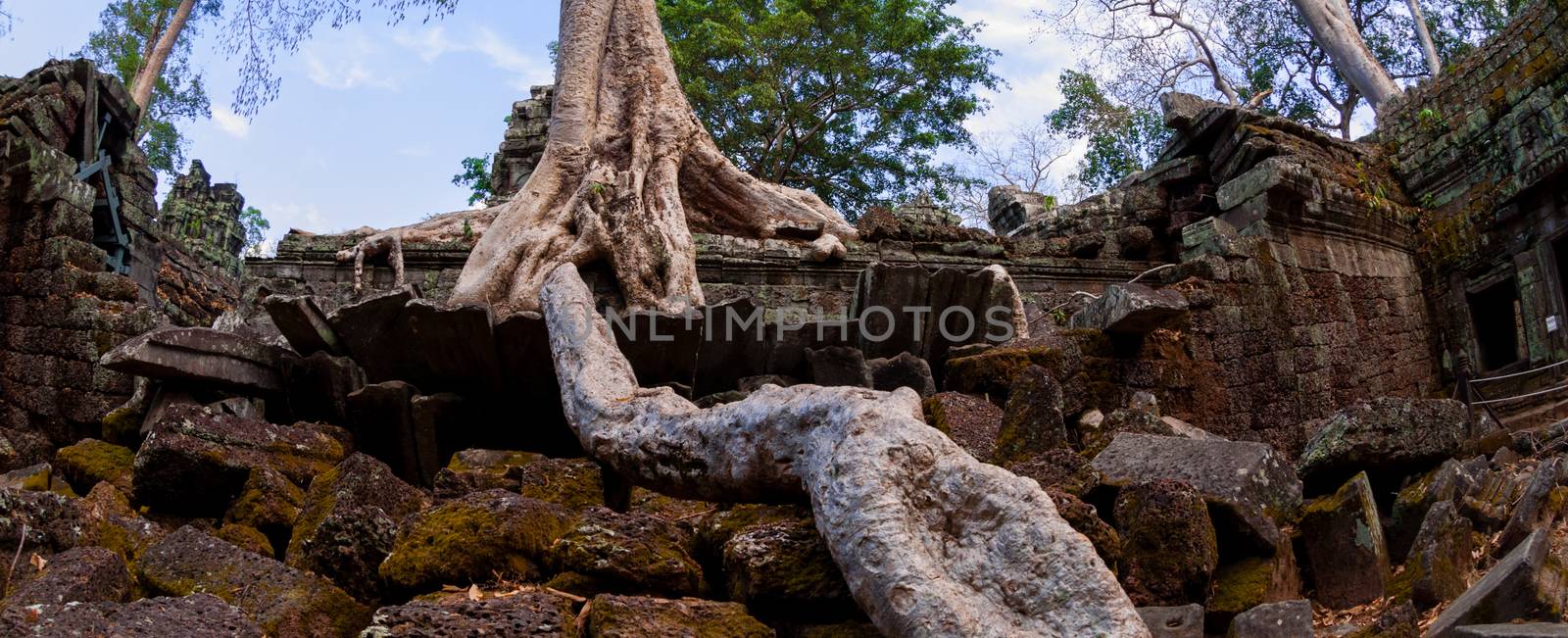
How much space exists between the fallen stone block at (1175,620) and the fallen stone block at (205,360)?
3.12m

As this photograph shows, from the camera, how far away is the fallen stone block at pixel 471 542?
2.31 m

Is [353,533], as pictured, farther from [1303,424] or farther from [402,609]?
[1303,424]

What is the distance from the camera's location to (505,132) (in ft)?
36.8

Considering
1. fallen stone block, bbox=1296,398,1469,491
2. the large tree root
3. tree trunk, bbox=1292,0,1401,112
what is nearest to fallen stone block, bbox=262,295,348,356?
the large tree root

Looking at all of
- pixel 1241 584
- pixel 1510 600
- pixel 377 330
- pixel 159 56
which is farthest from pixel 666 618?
pixel 159 56

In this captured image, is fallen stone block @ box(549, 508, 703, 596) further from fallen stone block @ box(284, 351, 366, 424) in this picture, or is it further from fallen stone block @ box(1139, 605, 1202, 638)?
fallen stone block @ box(284, 351, 366, 424)

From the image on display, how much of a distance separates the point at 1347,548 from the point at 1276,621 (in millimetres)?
551

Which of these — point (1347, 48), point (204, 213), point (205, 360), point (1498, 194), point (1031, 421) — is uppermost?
point (1347, 48)

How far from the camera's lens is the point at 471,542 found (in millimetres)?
2338

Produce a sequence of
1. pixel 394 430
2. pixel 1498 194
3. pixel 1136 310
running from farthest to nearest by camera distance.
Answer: pixel 1498 194 → pixel 1136 310 → pixel 394 430

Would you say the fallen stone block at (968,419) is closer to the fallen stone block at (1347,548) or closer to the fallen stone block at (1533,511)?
the fallen stone block at (1347,548)

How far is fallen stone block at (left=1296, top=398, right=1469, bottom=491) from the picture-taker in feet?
→ 10.1

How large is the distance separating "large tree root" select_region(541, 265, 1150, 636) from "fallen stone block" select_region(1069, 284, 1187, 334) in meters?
2.55

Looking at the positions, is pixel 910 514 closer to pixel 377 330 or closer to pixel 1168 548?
pixel 1168 548
